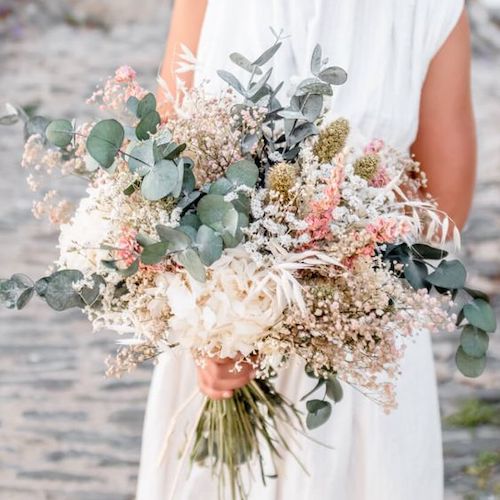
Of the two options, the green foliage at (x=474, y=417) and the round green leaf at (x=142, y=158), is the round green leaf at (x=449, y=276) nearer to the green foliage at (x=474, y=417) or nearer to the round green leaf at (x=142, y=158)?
the round green leaf at (x=142, y=158)

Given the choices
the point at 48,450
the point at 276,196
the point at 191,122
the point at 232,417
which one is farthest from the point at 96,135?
the point at 48,450

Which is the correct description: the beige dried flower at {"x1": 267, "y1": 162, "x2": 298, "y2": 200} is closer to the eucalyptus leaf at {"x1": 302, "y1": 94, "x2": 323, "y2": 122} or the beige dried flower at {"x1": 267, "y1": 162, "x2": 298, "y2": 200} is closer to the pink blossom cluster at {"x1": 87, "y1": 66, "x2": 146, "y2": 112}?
the eucalyptus leaf at {"x1": 302, "y1": 94, "x2": 323, "y2": 122}

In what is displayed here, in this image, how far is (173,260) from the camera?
52.8 inches

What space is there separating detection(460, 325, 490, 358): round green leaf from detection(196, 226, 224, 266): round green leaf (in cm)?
48

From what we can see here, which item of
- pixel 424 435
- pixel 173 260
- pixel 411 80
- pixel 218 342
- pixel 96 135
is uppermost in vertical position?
pixel 411 80

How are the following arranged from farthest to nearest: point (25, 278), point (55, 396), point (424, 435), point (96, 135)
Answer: point (55, 396) → point (424, 435) → point (25, 278) → point (96, 135)

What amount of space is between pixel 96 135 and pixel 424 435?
40.3 inches

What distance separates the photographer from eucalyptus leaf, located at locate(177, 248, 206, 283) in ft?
4.07

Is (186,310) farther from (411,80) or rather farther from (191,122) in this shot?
(411,80)

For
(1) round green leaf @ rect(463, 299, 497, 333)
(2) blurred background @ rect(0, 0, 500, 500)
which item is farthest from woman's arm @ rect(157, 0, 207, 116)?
(1) round green leaf @ rect(463, 299, 497, 333)

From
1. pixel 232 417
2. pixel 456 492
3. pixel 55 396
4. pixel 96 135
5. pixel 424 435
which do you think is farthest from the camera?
pixel 55 396

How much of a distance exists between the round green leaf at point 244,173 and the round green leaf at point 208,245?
0.31ft

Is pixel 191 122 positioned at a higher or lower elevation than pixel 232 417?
higher

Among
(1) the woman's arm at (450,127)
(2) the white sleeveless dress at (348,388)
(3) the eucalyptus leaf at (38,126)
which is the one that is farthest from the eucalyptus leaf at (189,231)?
(1) the woman's arm at (450,127)
